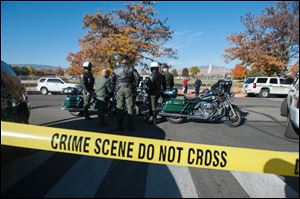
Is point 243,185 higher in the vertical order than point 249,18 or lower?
lower

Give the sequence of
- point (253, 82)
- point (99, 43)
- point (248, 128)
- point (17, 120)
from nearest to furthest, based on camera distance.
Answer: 1. point (17, 120)
2. point (248, 128)
3. point (253, 82)
4. point (99, 43)

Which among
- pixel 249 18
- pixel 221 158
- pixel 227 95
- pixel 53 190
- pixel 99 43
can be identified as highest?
pixel 249 18

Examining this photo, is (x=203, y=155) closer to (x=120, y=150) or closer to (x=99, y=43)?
(x=120, y=150)

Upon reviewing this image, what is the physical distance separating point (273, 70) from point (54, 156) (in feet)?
84.9

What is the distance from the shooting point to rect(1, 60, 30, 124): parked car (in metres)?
3.64

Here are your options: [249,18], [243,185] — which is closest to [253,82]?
[249,18]

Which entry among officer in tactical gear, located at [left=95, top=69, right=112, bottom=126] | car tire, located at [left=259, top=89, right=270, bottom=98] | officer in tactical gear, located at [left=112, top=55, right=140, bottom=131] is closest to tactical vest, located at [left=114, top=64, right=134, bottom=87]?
officer in tactical gear, located at [left=112, top=55, right=140, bottom=131]

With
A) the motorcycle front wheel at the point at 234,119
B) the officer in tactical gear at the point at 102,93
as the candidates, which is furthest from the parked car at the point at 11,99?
the motorcycle front wheel at the point at 234,119

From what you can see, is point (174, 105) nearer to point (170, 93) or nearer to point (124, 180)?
point (170, 93)

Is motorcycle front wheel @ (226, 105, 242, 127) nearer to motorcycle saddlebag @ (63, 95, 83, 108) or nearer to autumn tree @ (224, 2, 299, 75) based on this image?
motorcycle saddlebag @ (63, 95, 83, 108)

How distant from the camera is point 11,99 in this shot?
12.8ft

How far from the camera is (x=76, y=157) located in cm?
453

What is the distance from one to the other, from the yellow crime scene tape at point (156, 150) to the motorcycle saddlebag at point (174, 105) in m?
4.76

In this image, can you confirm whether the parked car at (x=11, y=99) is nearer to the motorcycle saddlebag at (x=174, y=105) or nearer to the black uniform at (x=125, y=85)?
the black uniform at (x=125, y=85)
